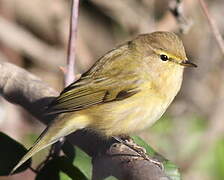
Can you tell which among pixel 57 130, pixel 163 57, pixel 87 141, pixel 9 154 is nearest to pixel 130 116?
pixel 163 57

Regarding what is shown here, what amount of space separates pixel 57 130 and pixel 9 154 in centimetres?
57

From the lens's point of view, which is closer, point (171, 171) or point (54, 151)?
point (171, 171)

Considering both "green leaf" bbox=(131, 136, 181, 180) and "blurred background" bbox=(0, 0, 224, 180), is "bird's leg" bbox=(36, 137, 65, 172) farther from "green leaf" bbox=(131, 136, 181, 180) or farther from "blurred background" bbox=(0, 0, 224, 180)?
"blurred background" bbox=(0, 0, 224, 180)

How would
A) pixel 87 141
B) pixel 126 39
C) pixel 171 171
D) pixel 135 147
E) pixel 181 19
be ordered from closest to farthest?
pixel 171 171 → pixel 87 141 → pixel 135 147 → pixel 181 19 → pixel 126 39

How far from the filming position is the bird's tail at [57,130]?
3258 mm

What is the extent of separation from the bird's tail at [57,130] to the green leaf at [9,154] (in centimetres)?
10

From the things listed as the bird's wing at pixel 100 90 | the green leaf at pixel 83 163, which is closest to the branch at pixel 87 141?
the green leaf at pixel 83 163

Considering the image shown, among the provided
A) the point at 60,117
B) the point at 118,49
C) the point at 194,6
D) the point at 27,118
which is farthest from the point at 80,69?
the point at 60,117

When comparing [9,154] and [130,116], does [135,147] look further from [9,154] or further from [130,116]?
[9,154]

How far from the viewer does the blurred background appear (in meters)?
5.84

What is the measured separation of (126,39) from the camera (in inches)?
271

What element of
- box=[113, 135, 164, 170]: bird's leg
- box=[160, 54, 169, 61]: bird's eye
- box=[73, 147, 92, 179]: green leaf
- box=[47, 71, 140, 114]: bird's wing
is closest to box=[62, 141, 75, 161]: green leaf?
box=[73, 147, 92, 179]: green leaf

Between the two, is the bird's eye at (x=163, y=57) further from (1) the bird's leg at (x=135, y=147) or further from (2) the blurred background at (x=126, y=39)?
(2) the blurred background at (x=126, y=39)

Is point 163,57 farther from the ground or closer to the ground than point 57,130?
closer to the ground
